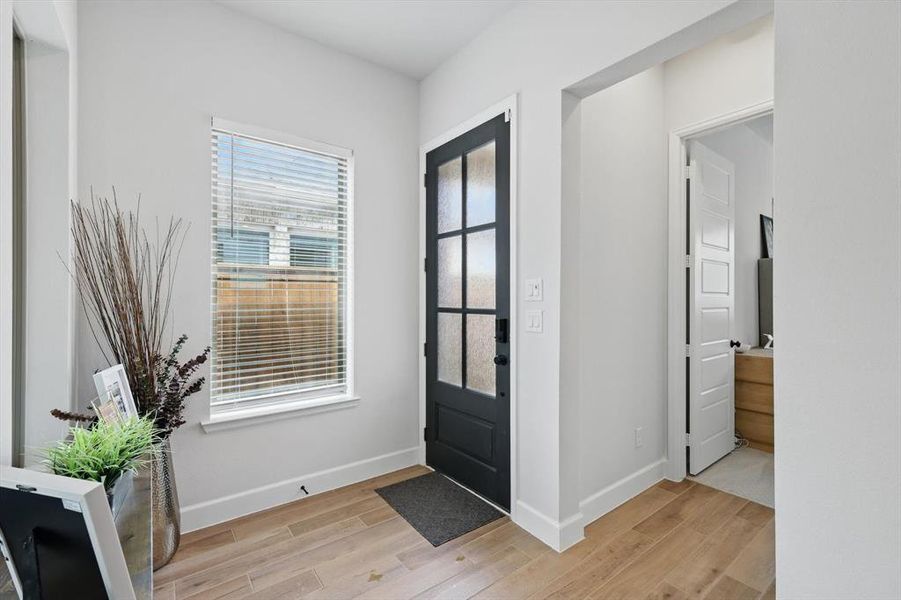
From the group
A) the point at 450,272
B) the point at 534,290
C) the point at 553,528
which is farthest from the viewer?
the point at 450,272

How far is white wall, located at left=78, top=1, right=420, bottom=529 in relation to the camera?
209 centimetres

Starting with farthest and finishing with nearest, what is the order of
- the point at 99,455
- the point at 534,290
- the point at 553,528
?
the point at 534,290 → the point at 553,528 → the point at 99,455

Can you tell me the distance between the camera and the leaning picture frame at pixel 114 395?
1533 mm

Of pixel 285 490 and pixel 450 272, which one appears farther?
pixel 450 272

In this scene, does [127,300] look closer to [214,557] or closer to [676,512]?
[214,557]

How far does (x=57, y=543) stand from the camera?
2.31ft

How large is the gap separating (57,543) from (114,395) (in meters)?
1.17

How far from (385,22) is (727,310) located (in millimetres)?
3068

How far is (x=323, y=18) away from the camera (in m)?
2.44

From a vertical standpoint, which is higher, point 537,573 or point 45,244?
point 45,244

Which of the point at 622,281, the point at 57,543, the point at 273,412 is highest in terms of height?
the point at 622,281

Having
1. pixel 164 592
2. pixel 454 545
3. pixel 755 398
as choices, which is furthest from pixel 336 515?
pixel 755 398

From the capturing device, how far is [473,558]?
201 cm

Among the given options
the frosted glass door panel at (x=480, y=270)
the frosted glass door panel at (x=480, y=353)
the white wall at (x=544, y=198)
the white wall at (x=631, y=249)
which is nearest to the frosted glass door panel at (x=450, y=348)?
the frosted glass door panel at (x=480, y=353)
